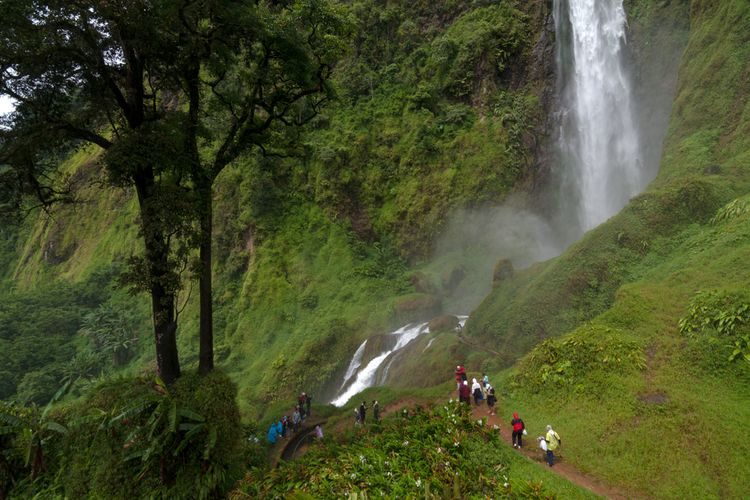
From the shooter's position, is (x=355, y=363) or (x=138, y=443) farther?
(x=355, y=363)

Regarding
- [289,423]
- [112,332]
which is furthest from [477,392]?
[112,332]

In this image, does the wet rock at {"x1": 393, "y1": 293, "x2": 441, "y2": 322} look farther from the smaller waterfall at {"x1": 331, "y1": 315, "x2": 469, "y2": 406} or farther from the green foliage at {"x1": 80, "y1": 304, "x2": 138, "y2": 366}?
the green foliage at {"x1": 80, "y1": 304, "x2": 138, "y2": 366}

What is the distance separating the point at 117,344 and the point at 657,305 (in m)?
38.2

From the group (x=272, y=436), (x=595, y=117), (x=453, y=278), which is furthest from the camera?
(x=453, y=278)

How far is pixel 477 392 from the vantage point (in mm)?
11484

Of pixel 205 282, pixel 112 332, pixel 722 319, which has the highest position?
pixel 205 282

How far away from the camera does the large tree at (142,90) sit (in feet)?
23.2

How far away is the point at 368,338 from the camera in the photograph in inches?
900

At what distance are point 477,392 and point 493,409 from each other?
26.3 inches

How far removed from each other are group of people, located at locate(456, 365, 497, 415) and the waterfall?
18.9 m

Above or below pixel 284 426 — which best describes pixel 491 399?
above

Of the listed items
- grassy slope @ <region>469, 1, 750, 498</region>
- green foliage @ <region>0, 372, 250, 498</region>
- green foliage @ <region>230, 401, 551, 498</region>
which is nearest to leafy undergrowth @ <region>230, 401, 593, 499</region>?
green foliage @ <region>230, 401, 551, 498</region>

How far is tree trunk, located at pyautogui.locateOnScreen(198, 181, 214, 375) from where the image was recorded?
8.45 m

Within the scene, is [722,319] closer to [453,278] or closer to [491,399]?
[491,399]
